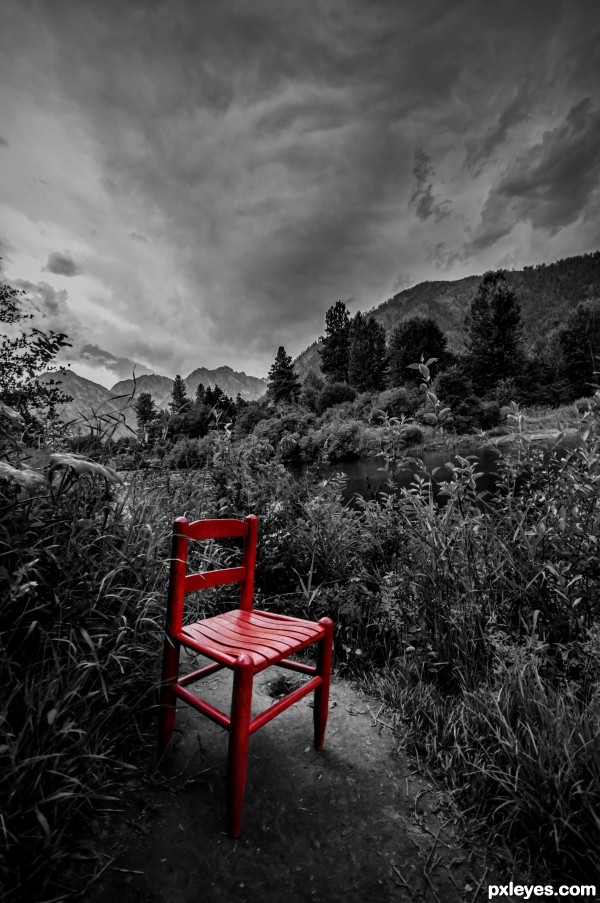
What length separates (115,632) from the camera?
189cm

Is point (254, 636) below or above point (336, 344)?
below

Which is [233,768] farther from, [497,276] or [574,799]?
[497,276]

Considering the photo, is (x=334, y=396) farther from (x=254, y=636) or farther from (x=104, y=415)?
(x=254, y=636)

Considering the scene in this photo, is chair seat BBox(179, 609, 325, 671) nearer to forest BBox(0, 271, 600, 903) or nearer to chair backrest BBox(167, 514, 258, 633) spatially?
chair backrest BBox(167, 514, 258, 633)

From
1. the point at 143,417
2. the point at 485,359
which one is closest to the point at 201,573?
the point at 143,417

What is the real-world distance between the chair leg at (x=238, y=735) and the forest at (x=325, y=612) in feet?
1.50

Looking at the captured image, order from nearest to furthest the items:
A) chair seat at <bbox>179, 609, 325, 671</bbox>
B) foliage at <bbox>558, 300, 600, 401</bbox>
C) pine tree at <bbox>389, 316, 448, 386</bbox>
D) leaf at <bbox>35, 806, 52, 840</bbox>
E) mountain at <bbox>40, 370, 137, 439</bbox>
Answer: leaf at <bbox>35, 806, 52, 840</bbox> → chair seat at <bbox>179, 609, 325, 671</bbox> → mountain at <bbox>40, 370, 137, 439</bbox> → foliage at <bbox>558, 300, 600, 401</bbox> → pine tree at <bbox>389, 316, 448, 386</bbox>

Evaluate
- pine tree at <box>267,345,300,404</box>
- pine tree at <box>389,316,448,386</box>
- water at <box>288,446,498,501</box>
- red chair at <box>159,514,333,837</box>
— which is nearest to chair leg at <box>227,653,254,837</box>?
red chair at <box>159,514,333,837</box>

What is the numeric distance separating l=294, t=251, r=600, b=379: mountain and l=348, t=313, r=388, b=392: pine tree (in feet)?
120

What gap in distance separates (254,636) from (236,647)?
0.45ft

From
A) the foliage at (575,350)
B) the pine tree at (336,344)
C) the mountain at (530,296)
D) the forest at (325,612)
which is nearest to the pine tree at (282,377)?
the pine tree at (336,344)

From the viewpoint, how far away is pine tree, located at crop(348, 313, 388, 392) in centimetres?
4744

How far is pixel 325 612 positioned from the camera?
304 centimetres

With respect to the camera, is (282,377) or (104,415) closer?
(104,415)
